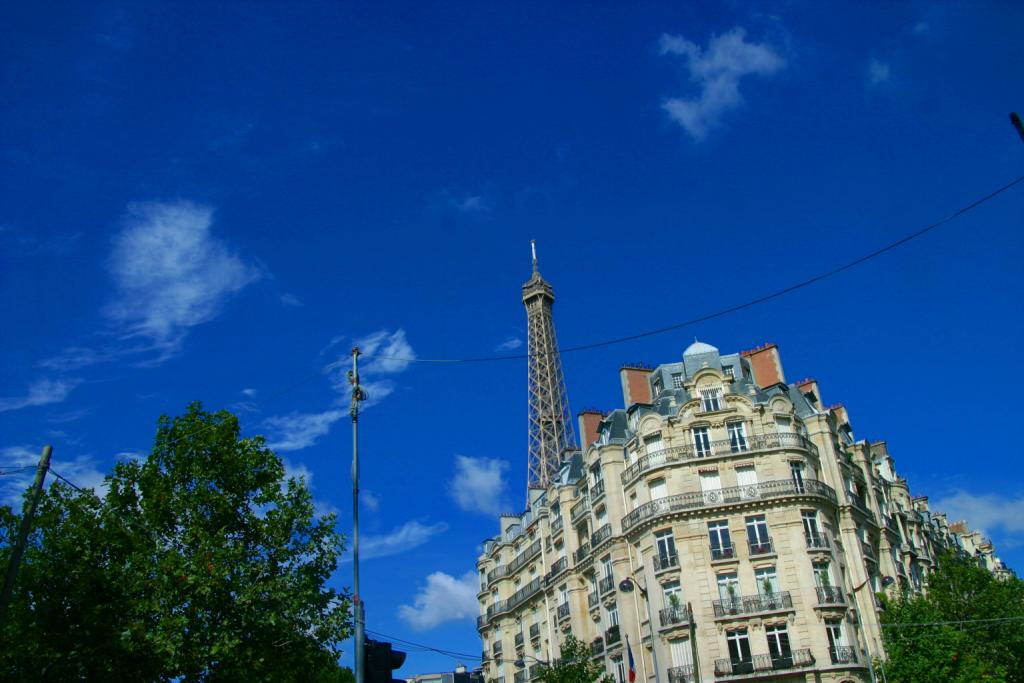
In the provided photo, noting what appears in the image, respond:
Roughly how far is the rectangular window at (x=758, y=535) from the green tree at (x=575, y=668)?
346 inches

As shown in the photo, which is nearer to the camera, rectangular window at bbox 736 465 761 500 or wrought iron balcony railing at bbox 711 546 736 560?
wrought iron balcony railing at bbox 711 546 736 560

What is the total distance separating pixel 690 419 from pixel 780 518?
234 inches

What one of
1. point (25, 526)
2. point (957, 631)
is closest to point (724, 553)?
point (957, 631)

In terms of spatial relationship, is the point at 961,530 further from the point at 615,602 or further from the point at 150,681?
the point at 150,681

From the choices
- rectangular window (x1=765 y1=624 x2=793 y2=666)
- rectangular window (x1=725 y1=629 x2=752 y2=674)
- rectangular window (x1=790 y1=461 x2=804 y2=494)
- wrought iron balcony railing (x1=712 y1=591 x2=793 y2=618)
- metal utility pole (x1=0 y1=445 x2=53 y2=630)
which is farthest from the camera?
rectangular window (x1=790 y1=461 x2=804 y2=494)

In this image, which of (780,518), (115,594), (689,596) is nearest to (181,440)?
(115,594)

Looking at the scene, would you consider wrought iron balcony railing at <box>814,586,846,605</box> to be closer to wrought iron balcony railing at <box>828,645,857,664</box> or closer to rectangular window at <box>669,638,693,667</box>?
wrought iron balcony railing at <box>828,645,857,664</box>

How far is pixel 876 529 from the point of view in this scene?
4316 centimetres

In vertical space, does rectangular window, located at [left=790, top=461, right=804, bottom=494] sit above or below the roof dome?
below

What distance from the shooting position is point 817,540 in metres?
37.1

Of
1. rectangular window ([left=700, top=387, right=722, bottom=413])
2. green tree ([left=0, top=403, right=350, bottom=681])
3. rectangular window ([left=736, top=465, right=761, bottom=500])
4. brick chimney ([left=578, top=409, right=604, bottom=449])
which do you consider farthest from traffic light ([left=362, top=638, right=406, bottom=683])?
brick chimney ([left=578, top=409, right=604, bottom=449])

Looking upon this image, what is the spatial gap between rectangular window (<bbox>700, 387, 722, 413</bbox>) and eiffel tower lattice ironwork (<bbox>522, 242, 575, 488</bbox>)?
95.1ft

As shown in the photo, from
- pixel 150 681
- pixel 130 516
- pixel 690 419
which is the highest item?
pixel 690 419

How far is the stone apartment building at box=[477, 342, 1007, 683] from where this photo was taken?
116 feet
